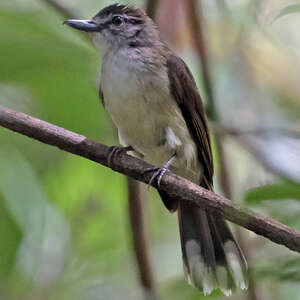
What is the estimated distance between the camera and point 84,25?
3250 millimetres

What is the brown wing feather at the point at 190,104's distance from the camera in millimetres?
3248

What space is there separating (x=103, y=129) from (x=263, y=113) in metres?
1.74

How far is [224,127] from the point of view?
3.54m

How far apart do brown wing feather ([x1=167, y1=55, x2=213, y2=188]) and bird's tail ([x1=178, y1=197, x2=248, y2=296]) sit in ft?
1.01

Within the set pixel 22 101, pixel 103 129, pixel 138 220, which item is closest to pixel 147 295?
pixel 138 220

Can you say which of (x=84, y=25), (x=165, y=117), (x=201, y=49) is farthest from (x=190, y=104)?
(x=84, y=25)

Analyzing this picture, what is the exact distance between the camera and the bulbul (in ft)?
10.2

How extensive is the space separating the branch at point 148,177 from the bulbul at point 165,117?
54 centimetres

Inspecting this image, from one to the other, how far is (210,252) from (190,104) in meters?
0.77


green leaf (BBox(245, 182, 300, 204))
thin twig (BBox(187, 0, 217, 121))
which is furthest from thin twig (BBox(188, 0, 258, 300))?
green leaf (BBox(245, 182, 300, 204))

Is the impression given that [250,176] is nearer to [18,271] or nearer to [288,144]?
[288,144]

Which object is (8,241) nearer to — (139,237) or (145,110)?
(139,237)

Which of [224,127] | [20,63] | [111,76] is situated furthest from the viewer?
[224,127]

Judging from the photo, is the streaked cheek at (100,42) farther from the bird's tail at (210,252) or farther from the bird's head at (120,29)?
the bird's tail at (210,252)
